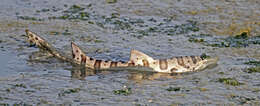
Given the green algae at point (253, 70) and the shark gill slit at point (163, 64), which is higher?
the shark gill slit at point (163, 64)

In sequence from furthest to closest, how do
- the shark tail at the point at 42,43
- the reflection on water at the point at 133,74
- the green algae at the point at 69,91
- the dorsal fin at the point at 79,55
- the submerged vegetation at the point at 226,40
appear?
the submerged vegetation at the point at 226,40 → the shark tail at the point at 42,43 → the dorsal fin at the point at 79,55 → the reflection on water at the point at 133,74 → the green algae at the point at 69,91

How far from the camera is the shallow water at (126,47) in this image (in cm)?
998

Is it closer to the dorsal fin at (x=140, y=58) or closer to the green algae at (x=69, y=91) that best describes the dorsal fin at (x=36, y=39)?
the dorsal fin at (x=140, y=58)

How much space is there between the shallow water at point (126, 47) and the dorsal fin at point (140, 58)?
0.75 feet

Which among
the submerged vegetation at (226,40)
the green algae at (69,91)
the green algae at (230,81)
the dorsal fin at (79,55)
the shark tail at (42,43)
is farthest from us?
the submerged vegetation at (226,40)

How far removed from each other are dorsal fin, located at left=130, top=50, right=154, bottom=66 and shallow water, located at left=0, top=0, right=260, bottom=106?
0.75ft

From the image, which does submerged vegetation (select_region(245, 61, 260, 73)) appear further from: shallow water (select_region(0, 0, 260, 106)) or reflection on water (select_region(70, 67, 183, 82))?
reflection on water (select_region(70, 67, 183, 82))

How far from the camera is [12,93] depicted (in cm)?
1000

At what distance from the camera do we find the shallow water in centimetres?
998

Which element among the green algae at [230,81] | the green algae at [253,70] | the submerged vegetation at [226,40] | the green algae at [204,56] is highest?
the submerged vegetation at [226,40]

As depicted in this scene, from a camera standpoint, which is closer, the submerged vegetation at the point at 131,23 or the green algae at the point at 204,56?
the green algae at the point at 204,56

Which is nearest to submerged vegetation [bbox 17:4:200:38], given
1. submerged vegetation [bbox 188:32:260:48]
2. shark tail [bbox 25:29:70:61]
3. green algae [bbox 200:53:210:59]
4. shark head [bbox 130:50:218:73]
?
submerged vegetation [bbox 188:32:260:48]

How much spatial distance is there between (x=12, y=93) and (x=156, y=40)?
16.3ft

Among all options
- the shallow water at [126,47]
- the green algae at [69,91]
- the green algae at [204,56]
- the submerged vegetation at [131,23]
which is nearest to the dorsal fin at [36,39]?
the shallow water at [126,47]
